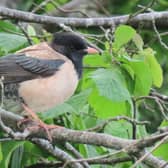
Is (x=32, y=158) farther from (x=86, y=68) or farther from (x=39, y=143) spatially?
(x=86, y=68)

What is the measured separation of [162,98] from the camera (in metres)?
5.11

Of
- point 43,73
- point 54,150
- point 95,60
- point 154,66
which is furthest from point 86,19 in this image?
point 54,150

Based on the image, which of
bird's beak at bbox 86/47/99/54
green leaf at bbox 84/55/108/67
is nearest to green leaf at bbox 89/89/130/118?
green leaf at bbox 84/55/108/67

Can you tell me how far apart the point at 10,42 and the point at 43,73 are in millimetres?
313

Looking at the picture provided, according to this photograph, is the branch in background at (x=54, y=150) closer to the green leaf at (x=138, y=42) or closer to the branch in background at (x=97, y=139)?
the branch in background at (x=97, y=139)

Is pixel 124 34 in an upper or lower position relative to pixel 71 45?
upper

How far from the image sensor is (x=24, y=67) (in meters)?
5.26

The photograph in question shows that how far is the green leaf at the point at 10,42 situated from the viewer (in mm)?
5172

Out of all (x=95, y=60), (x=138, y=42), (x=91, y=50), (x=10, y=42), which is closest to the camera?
(x=95, y=60)

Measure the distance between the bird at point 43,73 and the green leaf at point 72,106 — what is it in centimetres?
4

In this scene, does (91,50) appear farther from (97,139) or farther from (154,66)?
(97,139)

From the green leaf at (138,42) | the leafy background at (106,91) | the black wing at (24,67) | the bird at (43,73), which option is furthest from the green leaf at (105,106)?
the black wing at (24,67)

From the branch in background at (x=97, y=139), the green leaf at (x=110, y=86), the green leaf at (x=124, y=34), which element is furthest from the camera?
the green leaf at (x=124, y=34)

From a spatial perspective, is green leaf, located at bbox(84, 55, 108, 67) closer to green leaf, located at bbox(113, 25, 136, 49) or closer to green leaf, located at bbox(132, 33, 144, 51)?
green leaf, located at bbox(113, 25, 136, 49)
